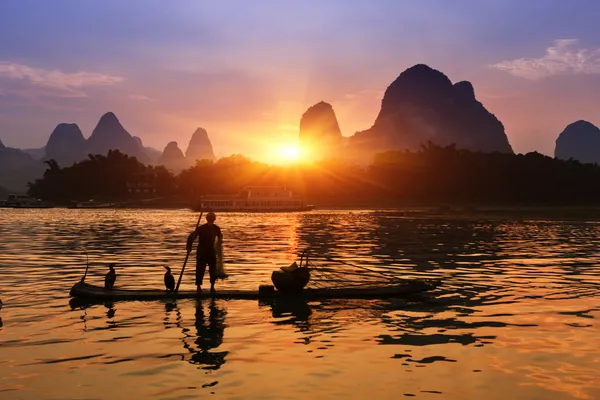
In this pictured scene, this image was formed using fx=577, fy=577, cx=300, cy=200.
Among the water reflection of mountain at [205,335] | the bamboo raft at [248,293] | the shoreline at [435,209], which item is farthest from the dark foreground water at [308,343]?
the shoreline at [435,209]

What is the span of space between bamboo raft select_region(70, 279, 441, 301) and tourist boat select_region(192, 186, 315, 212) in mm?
114872

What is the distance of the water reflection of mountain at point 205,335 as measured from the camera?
1236cm

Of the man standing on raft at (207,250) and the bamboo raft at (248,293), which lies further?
the man standing on raft at (207,250)

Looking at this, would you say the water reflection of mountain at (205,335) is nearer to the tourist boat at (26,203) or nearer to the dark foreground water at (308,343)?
the dark foreground water at (308,343)

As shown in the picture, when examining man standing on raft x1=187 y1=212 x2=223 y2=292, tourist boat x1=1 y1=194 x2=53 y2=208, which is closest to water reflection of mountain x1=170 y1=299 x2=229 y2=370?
man standing on raft x1=187 y1=212 x2=223 y2=292

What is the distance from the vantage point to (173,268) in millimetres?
28562

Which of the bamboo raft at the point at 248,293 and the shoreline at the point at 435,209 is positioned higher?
the shoreline at the point at 435,209

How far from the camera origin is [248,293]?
19234 mm

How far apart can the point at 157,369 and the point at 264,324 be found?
14.8 feet

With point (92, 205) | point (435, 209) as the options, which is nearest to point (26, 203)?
point (92, 205)

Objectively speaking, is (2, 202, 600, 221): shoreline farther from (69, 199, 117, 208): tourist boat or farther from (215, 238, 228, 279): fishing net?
(215, 238, 228, 279): fishing net

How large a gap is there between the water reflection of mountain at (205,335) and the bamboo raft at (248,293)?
621 millimetres

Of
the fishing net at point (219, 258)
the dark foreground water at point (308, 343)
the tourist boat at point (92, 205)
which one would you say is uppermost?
the tourist boat at point (92, 205)

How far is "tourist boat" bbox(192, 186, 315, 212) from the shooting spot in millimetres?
138375
